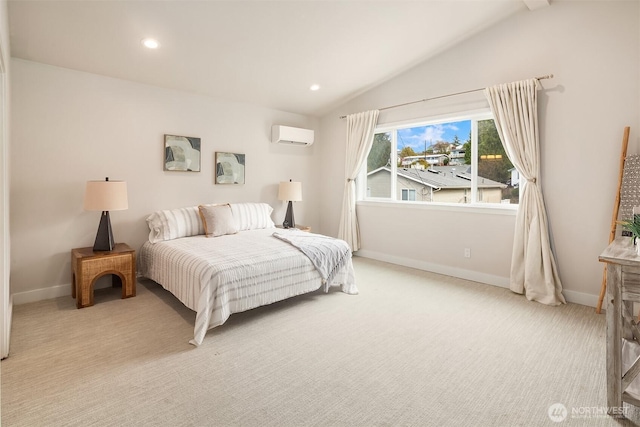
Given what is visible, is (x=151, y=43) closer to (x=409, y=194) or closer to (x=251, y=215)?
(x=251, y=215)

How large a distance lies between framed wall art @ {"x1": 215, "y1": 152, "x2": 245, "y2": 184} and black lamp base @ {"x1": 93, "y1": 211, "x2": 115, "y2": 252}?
1.51 metres

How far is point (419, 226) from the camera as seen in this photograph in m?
4.55

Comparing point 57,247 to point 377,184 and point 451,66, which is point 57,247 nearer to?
point 377,184

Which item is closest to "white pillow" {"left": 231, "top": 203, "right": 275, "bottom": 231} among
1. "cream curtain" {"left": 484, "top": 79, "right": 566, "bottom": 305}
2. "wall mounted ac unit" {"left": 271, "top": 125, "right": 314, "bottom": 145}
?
"wall mounted ac unit" {"left": 271, "top": 125, "right": 314, "bottom": 145}

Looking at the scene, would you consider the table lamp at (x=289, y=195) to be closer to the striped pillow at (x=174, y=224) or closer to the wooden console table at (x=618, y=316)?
the striped pillow at (x=174, y=224)

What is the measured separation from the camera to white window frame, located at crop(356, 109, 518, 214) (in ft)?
12.9

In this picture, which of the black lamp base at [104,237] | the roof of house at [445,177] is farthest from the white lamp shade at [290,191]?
the black lamp base at [104,237]

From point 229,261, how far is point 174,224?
4.61ft

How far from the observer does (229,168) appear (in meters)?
4.68

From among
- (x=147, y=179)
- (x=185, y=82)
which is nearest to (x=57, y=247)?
(x=147, y=179)

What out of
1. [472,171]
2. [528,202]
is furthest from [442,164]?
[528,202]

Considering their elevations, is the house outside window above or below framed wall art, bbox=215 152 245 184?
below

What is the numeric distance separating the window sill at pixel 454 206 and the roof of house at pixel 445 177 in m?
0.25

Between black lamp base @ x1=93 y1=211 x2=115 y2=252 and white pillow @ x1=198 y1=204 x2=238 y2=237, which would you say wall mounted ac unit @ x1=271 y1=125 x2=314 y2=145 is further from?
black lamp base @ x1=93 y1=211 x2=115 y2=252
